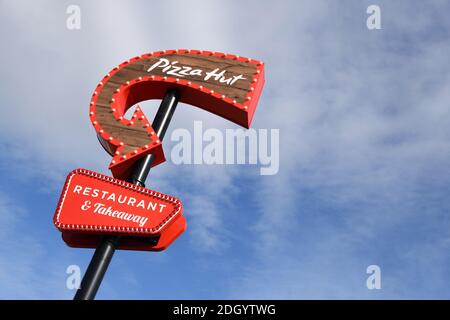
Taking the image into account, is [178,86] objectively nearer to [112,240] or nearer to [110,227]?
[110,227]

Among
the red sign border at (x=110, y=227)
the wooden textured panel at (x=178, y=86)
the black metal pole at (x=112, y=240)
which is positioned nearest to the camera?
the black metal pole at (x=112, y=240)

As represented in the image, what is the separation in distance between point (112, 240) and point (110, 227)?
0.31 meters

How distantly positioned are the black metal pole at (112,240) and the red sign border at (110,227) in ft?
1.02

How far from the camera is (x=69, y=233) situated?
1058cm

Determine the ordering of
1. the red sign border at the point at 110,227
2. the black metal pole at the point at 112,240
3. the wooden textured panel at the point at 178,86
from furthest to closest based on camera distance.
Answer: the wooden textured panel at the point at 178,86 → the red sign border at the point at 110,227 → the black metal pole at the point at 112,240

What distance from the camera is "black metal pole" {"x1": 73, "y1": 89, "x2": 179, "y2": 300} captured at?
9.47 m

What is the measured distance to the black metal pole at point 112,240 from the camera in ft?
31.1

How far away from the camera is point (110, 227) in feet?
33.0

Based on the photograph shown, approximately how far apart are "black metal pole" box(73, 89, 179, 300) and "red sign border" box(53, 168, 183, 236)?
311mm

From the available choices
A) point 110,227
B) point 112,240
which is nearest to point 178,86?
point 110,227

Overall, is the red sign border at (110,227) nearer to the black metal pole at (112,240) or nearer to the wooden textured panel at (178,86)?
the black metal pole at (112,240)

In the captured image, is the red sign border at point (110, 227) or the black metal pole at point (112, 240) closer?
the black metal pole at point (112, 240)

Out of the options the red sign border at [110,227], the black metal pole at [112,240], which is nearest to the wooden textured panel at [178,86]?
the black metal pole at [112,240]
